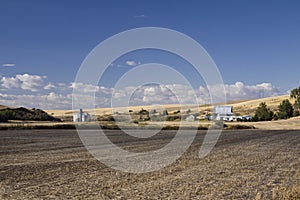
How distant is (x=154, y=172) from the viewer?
1502 centimetres

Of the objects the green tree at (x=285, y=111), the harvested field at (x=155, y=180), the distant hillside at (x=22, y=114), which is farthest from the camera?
the distant hillside at (x=22, y=114)

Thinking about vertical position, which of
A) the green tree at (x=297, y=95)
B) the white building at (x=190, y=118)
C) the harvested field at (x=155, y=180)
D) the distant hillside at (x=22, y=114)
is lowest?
the harvested field at (x=155, y=180)

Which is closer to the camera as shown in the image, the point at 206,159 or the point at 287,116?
the point at 206,159

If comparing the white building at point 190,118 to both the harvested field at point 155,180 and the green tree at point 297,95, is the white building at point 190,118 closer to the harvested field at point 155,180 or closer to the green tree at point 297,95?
the green tree at point 297,95

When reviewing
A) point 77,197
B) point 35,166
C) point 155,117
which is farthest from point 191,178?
point 155,117

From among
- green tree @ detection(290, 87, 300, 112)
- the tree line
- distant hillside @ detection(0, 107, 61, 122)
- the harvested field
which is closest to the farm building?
distant hillside @ detection(0, 107, 61, 122)

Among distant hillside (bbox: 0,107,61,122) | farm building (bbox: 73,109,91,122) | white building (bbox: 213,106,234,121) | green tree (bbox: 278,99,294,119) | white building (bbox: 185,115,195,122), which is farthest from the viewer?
white building (bbox: 213,106,234,121)

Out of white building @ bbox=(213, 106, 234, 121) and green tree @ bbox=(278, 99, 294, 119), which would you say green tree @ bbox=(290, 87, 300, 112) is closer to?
green tree @ bbox=(278, 99, 294, 119)

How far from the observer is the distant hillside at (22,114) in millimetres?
111812

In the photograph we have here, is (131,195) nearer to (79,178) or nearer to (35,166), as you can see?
(79,178)

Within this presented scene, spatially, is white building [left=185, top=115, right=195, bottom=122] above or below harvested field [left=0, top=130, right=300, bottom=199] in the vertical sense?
above

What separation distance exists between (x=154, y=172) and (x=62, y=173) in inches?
126

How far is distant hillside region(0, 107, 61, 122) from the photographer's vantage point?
4402 inches

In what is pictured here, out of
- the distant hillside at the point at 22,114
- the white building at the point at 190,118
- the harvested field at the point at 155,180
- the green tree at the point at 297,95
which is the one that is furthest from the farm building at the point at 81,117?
the harvested field at the point at 155,180
